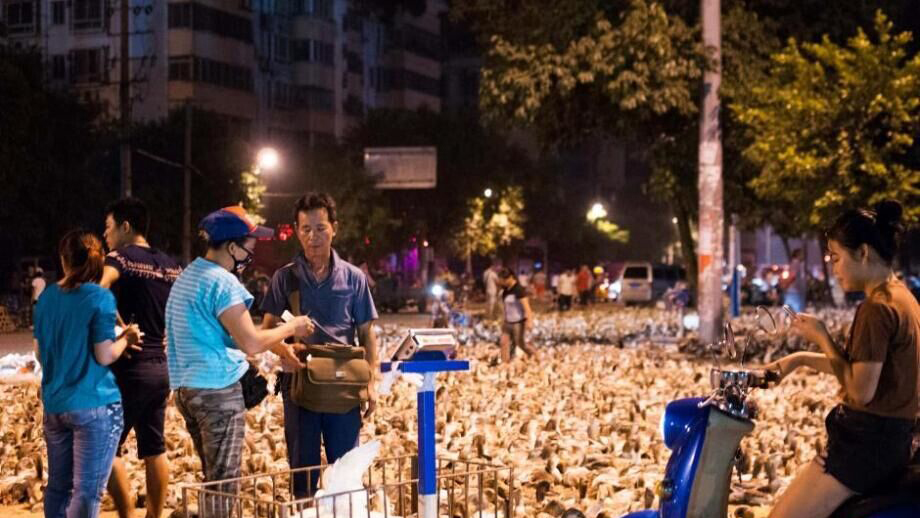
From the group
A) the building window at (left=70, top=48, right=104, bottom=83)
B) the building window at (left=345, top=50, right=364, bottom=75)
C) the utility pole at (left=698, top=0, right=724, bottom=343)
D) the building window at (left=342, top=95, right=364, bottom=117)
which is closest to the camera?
the utility pole at (left=698, top=0, right=724, bottom=343)

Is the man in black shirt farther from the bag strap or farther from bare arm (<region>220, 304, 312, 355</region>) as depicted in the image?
bare arm (<region>220, 304, 312, 355</region>)

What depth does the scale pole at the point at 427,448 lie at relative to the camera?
6680 millimetres

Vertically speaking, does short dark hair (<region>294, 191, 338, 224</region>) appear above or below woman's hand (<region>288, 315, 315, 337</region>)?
above

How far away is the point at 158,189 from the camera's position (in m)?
60.8

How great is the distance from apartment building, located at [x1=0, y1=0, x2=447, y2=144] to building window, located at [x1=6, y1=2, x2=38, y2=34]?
5cm

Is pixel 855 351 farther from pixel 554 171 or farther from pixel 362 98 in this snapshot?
pixel 362 98

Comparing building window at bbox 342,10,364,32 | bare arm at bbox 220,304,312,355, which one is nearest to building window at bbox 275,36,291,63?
building window at bbox 342,10,364,32

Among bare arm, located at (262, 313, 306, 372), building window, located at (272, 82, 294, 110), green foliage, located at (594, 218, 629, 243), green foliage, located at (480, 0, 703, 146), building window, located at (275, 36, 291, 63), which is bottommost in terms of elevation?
bare arm, located at (262, 313, 306, 372)

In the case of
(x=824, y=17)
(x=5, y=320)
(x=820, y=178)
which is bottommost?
(x=5, y=320)

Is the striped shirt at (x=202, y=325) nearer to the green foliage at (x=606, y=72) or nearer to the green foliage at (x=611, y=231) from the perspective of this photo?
the green foliage at (x=606, y=72)

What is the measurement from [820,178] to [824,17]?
4.55 meters

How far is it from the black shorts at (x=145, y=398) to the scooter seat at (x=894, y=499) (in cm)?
Answer: 441

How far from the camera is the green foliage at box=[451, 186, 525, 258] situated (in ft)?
276

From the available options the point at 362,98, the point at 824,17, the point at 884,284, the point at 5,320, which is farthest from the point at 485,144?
the point at 884,284
